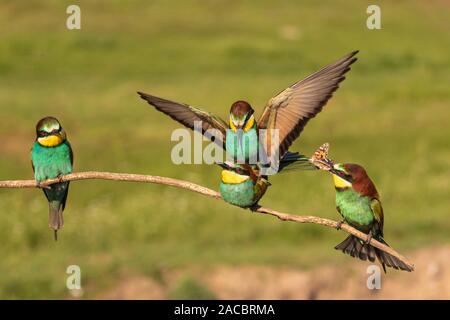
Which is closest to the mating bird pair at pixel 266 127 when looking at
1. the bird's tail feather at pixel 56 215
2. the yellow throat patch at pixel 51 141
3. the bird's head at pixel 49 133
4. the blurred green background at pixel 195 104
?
the bird's head at pixel 49 133

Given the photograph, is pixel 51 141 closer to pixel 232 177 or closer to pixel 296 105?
pixel 232 177

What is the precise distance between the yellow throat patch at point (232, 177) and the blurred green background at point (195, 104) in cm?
713

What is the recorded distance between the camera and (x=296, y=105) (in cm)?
626

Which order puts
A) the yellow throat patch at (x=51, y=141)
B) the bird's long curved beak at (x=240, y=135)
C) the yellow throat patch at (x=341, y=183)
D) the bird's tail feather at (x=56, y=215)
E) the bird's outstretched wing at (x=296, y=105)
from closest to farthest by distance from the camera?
the bird's outstretched wing at (x=296, y=105)
the bird's long curved beak at (x=240, y=135)
the yellow throat patch at (x=341, y=183)
the bird's tail feather at (x=56, y=215)
the yellow throat patch at (x=51, y=141)

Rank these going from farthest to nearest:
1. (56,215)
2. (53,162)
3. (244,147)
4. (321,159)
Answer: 1. (53,162)
2. (56,215)
3. (244,147)
4. (321,159)

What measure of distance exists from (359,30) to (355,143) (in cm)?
1080

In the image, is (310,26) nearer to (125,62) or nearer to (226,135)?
(125,62)

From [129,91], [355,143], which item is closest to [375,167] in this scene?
[355,143]

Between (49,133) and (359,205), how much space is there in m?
1.89

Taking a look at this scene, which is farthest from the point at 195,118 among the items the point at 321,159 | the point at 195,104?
the point at 195,104

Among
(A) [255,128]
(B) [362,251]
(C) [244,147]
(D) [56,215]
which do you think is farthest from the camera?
(D) [56,215]

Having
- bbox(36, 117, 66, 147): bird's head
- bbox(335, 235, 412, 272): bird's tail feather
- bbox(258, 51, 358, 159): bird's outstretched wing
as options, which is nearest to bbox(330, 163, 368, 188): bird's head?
bbox(335, 235, 412, 272): bird's tail feather

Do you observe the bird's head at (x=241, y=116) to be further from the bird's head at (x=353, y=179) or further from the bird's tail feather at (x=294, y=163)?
the bird's head at (x=353, y=179)

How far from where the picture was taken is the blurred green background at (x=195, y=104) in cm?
1575
